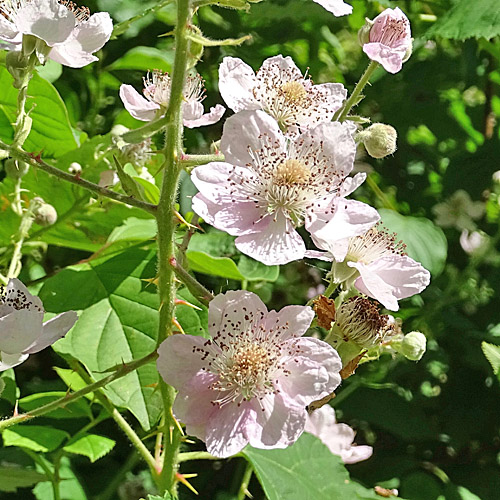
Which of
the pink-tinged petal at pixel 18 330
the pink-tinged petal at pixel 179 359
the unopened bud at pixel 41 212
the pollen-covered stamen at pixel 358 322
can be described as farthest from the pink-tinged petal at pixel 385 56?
the unopened bud at pixel 41 212

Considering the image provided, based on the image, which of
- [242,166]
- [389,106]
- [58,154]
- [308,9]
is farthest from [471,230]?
[242,166]

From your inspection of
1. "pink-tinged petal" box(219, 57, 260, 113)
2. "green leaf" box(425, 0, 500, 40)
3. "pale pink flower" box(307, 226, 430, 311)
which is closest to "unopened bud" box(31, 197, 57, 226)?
"pink-tinged petal" box(219, 57, 260, 113)

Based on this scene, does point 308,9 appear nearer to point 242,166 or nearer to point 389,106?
point 389,106

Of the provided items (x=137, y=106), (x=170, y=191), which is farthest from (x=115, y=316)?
(x=170, y=191)

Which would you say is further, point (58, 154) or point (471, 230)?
point (471, 230)

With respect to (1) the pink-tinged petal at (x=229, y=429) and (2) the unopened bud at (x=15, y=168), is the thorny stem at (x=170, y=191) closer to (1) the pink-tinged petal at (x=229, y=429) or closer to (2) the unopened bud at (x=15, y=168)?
(1) the pink-tinged petal at (x=229, y=429)

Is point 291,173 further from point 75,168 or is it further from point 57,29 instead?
point 75,168
